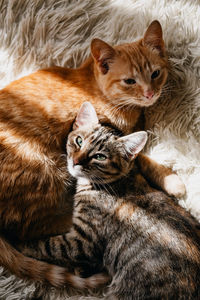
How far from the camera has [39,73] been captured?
1.57m

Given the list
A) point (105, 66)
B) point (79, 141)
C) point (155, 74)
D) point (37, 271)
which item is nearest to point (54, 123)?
point (79, 141)

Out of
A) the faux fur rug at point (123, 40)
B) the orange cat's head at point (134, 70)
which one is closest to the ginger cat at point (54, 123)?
the orange cat's head at point (134, 70)

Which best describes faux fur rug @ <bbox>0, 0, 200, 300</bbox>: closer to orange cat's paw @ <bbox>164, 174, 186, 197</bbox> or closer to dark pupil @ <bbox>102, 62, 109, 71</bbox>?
orange cat's paw @ <bbox>164, 174, 186, 197</bbox>

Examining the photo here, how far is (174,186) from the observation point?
4.85 ft

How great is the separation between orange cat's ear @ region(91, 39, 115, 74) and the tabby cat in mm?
231

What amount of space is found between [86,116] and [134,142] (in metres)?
0.27

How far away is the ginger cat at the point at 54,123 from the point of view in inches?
53.5

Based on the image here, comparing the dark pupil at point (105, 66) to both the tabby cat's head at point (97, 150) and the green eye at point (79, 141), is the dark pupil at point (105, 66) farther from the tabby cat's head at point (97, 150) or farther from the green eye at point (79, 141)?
the green eye at point (79, 141)

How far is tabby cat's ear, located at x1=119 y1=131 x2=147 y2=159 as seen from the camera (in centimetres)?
139

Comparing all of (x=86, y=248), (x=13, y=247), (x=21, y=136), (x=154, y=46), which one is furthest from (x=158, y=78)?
(x=13, y=247)

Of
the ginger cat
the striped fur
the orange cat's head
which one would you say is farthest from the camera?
the orange cat's head

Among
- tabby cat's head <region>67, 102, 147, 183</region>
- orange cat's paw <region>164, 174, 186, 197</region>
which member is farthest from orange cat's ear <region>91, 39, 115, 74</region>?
orange cat's paw <region>164, 174, 186, 197</region>

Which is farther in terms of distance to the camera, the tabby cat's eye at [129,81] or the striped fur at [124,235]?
the tabby cat's eye at [129,81]

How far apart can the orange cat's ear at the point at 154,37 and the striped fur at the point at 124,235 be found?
47 centimetres
